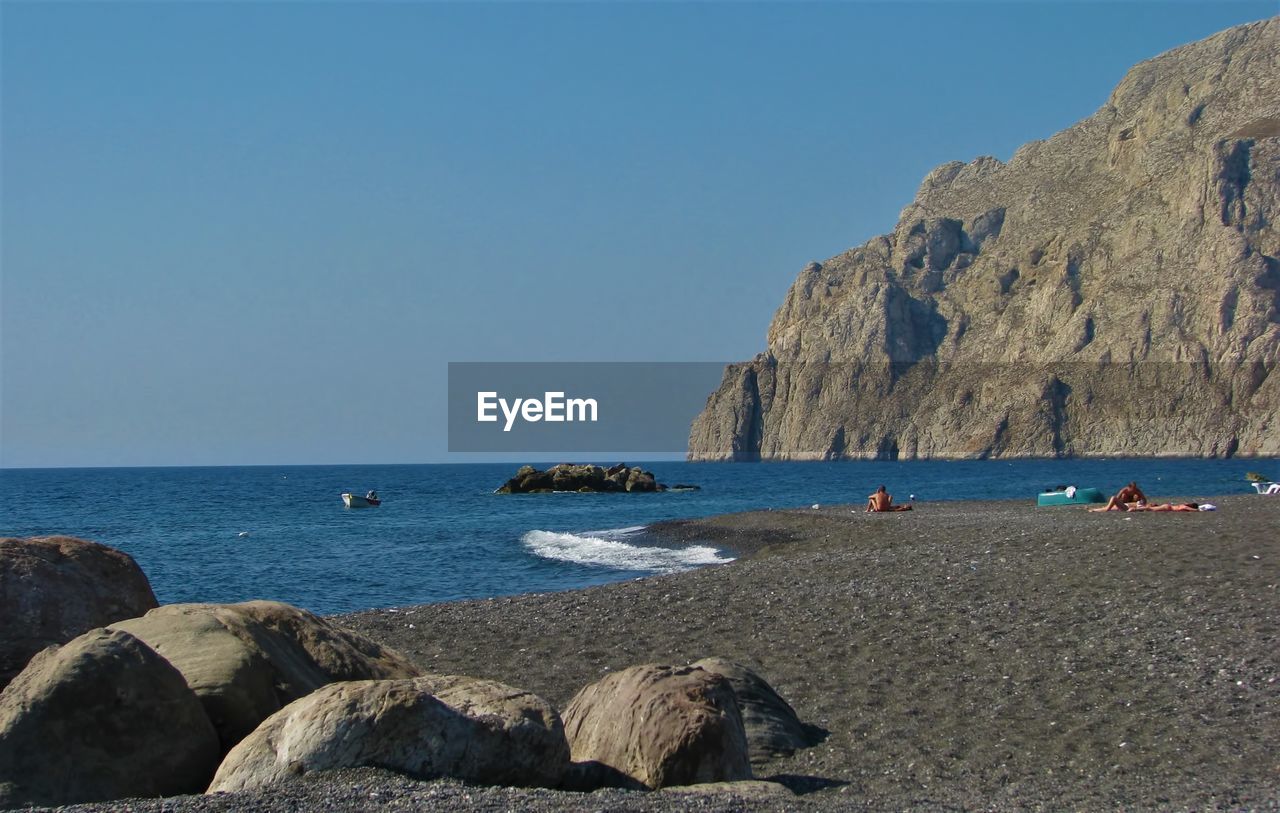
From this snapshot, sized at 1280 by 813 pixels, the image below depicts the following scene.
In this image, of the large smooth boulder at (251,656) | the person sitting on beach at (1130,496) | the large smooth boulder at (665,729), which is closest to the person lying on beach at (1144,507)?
the person sitting on beach at (1130,496)

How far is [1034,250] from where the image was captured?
19625cm

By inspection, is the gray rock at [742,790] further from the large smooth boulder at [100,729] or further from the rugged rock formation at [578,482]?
the rugged rock formation at [578,482]

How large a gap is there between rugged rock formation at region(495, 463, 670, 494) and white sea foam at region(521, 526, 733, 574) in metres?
55.8

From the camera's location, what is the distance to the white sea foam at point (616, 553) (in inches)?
1377

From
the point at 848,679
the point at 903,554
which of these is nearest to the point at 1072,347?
the point at 903,554

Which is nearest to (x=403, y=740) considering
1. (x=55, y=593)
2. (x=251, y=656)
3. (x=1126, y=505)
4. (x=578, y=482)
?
(x=251, y=656)

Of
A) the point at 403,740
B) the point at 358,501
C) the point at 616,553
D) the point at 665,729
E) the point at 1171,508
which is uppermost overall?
the point at 1171,508

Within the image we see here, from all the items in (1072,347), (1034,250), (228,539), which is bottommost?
(228,539)

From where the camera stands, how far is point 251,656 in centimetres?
1059

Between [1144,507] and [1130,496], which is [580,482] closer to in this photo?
[1130,496]

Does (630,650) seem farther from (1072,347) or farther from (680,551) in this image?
(1072,347)

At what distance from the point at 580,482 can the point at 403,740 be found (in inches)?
3869

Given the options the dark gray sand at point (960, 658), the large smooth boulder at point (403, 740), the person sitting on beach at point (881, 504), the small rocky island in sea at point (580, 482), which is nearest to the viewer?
the large smooth boulder at point (403, 740)

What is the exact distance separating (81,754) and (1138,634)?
12.6 meters
